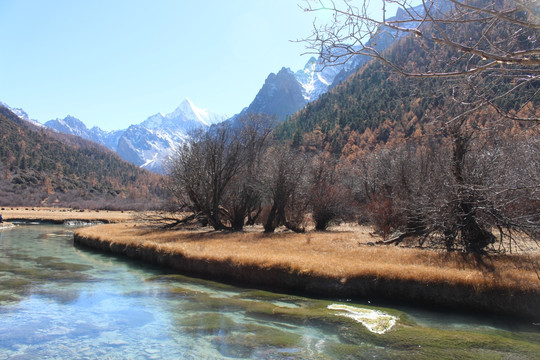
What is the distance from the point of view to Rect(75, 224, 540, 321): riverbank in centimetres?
1150

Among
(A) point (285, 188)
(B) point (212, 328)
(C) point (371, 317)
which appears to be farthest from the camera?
(A) point (285, 188)

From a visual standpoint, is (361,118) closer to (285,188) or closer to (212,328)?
(285,188)

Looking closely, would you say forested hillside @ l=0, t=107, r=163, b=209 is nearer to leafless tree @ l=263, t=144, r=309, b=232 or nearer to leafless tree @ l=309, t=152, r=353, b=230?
leafless tree @ l=263, t=144, r=309, b=232

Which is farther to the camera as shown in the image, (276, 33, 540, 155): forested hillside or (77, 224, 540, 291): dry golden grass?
(276, 33, 540, 155): forested hillside

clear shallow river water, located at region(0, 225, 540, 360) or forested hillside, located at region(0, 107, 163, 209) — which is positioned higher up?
forested hillside, located at region(0, 107, 163, 209)

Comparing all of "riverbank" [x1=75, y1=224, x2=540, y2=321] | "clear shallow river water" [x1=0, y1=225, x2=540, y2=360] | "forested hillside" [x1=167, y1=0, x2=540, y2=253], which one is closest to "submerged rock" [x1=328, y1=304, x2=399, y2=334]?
"clear shallow river water" [x1=0, y1=225, x2=540, y2=360]

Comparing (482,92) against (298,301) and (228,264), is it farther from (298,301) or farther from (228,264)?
→ (228,264)

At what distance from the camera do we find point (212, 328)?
393 inches

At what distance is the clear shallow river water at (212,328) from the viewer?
27.1 ft

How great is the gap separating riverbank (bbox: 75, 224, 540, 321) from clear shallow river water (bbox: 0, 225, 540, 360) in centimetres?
89

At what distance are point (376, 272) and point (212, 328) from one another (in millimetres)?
6709

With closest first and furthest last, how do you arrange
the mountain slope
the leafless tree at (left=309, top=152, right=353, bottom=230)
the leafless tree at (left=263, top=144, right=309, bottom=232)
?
the leafless tree at (left=263, top=144, right=309, bottom=232), the leafless tree at (left=309, top=152, right=353, bottom=230), the mountain slope

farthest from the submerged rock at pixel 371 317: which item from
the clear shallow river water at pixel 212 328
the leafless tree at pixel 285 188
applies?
the leafless tree at pixel 285 188

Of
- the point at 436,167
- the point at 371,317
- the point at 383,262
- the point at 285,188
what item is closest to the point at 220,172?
the point at 285,188
